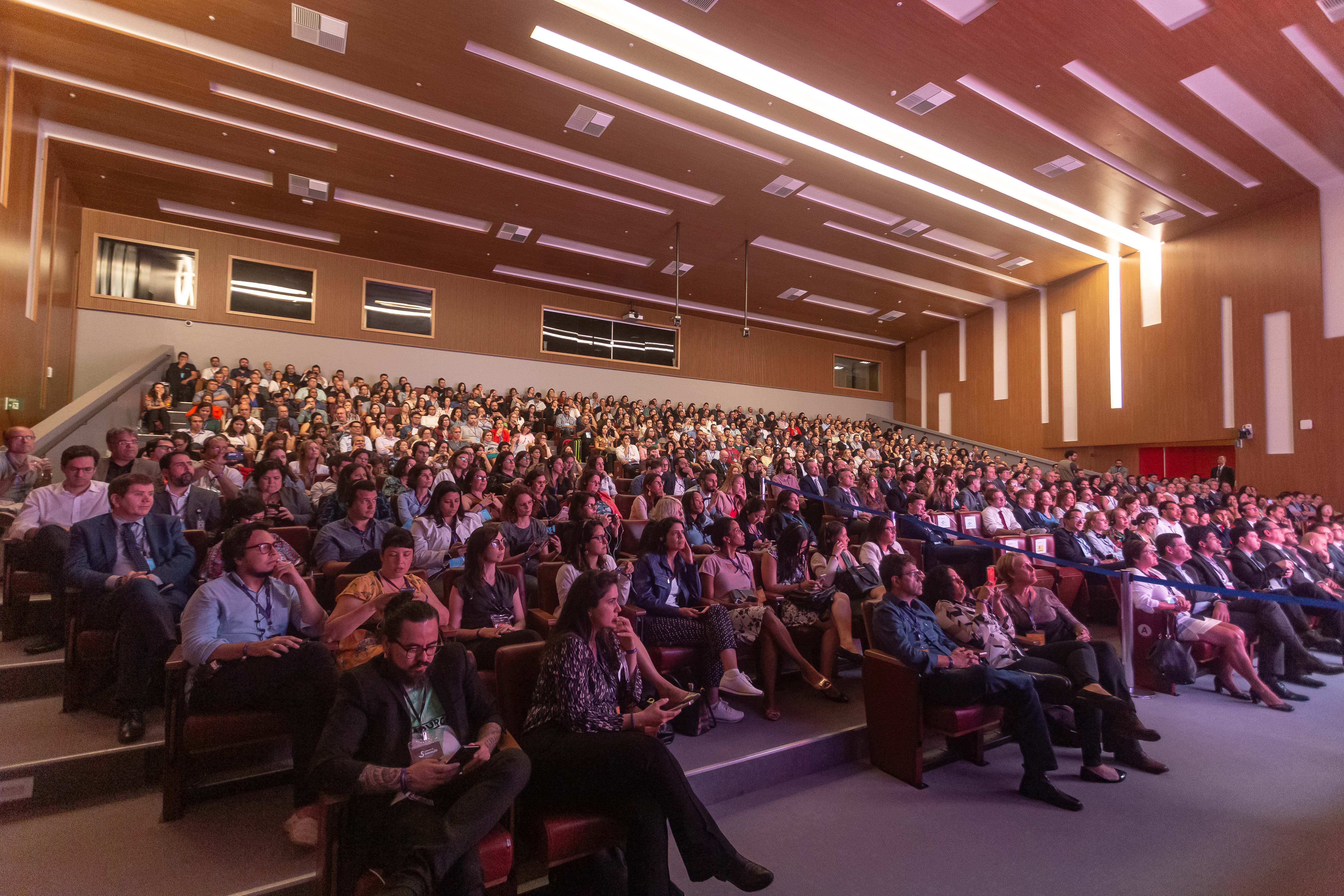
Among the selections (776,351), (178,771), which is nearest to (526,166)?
(178,771)

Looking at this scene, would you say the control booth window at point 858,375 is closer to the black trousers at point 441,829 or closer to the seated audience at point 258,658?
the seated audience at point 258,658

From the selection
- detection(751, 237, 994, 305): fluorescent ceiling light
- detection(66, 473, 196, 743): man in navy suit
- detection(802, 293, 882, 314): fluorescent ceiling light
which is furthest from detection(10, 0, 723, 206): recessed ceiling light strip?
detection(802, 293, 882, 314): fluorescent ceiling light

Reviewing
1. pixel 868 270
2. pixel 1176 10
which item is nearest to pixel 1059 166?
pixel 1176 10

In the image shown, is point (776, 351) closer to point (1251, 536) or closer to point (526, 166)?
point (526, 166)

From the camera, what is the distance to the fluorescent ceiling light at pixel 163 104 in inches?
222

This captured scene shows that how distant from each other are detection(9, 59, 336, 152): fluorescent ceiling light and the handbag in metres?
8.57

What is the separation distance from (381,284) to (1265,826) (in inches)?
458

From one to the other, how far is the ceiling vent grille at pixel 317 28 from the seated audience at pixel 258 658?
4.88 m

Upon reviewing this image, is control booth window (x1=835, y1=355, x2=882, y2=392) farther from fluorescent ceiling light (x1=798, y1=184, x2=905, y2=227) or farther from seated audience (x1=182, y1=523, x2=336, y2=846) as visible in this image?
seated audience (x1=182, y1=523, x2=336, y2=846)

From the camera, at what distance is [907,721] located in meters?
2.52

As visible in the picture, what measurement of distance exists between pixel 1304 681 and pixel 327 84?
892 centimetres

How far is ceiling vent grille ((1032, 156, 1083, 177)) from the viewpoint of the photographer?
752 cm

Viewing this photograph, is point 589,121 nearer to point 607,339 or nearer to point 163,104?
point 163,104

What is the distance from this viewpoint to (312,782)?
155 centimetres
